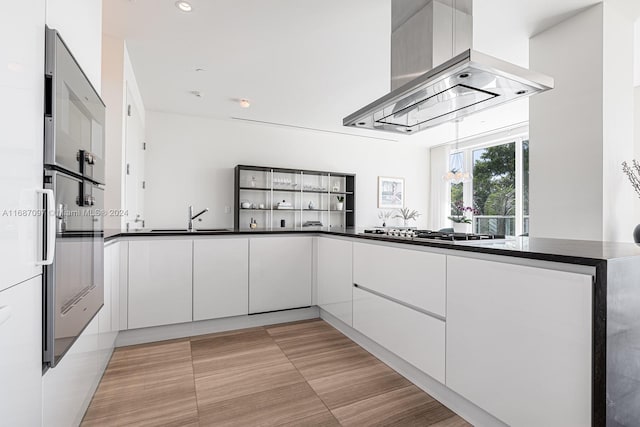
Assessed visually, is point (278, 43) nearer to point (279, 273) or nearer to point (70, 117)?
point (279, 273)

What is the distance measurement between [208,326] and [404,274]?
1806 mm

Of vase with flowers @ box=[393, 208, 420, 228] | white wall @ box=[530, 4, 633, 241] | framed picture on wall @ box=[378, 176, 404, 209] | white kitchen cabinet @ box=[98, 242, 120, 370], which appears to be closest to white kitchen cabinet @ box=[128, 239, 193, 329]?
white kitchen cabinet @ box=[98, 242, 120, 370]

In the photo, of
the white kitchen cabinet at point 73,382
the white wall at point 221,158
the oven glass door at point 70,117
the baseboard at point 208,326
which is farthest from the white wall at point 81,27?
the white wall at point 221,158

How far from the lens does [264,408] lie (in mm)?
1719

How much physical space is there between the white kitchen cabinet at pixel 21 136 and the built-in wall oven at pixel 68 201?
0.04 m

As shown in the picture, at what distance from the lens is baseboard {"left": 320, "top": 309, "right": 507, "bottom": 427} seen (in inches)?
60.6

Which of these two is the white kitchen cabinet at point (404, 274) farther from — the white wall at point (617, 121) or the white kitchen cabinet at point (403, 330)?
the white wall at point (617, 121)

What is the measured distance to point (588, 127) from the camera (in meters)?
2.46

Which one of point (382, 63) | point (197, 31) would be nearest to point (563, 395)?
point (382, 63)

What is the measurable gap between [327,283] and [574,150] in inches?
89.1

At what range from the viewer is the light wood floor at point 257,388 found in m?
1.63

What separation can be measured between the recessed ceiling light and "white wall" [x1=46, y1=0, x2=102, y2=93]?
2.57ft

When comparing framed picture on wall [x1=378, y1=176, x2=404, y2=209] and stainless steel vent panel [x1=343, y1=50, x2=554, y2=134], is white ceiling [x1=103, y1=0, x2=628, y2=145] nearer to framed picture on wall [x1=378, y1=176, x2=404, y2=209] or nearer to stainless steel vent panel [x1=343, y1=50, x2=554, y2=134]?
stainless steel vent panel [x1=343, y1=50, x2=554, y2=134]

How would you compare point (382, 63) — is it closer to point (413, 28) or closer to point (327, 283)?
point (413, 28)
